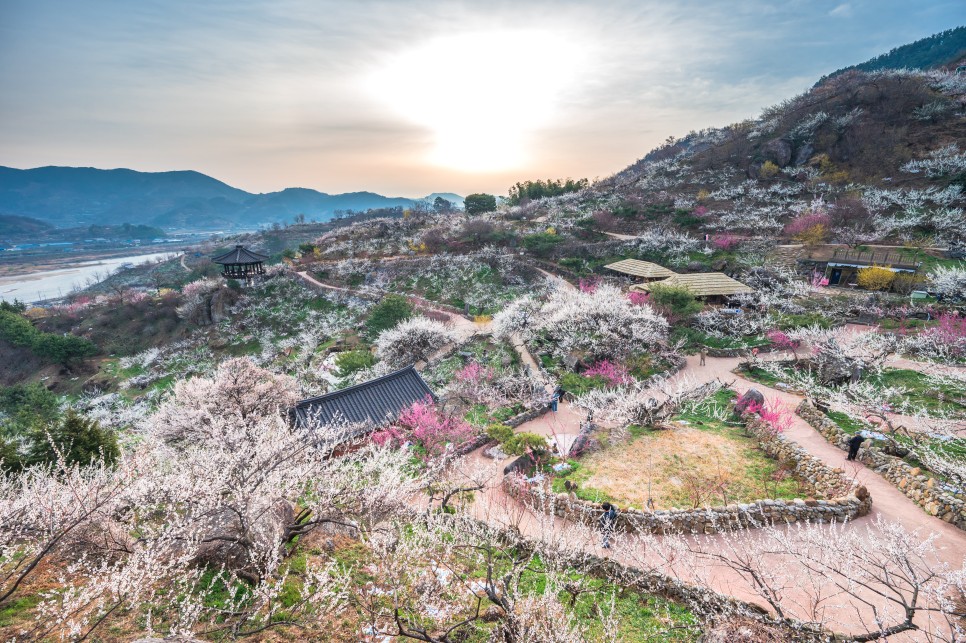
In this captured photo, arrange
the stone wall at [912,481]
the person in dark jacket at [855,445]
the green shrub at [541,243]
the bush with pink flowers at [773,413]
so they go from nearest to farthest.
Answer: the stone wall at [912,481] < the person in dark jacket at [855,445] < the bush with pink flowers at [773,413] < the green shrub at [541,243]

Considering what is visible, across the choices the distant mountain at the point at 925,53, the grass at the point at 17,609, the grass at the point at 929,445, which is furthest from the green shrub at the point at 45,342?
the distant mountain at the point at 925,53

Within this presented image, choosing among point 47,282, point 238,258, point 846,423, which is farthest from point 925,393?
point 47,282

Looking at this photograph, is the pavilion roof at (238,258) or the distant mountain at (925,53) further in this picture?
the distant mountain at (925,53)

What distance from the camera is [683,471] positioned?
40.8 feet

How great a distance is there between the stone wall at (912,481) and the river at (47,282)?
11080 cm

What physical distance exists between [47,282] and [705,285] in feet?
452

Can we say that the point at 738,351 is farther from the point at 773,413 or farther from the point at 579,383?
A: the point at 579,383

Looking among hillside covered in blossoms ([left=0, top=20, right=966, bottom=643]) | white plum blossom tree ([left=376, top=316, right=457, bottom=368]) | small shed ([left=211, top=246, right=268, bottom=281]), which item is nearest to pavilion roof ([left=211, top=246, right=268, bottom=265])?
small shed ([left=211, top=246, right=268, bottom=281])

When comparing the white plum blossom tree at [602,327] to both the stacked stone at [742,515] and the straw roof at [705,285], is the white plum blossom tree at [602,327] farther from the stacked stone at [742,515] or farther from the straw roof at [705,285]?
the stacked stone at [742,515]

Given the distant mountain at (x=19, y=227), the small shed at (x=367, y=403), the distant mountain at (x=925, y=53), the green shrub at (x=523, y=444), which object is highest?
the distant mountain at (x=925, y=53)

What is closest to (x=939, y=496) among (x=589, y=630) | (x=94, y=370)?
(x=589, y=630)

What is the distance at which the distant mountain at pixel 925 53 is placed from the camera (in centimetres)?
9031

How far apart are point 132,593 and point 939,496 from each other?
17.8 metres

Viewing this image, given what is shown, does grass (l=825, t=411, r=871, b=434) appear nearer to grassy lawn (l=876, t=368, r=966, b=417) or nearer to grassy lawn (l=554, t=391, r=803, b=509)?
grassy lawn (l=876, t=368, r=966, b=417)
